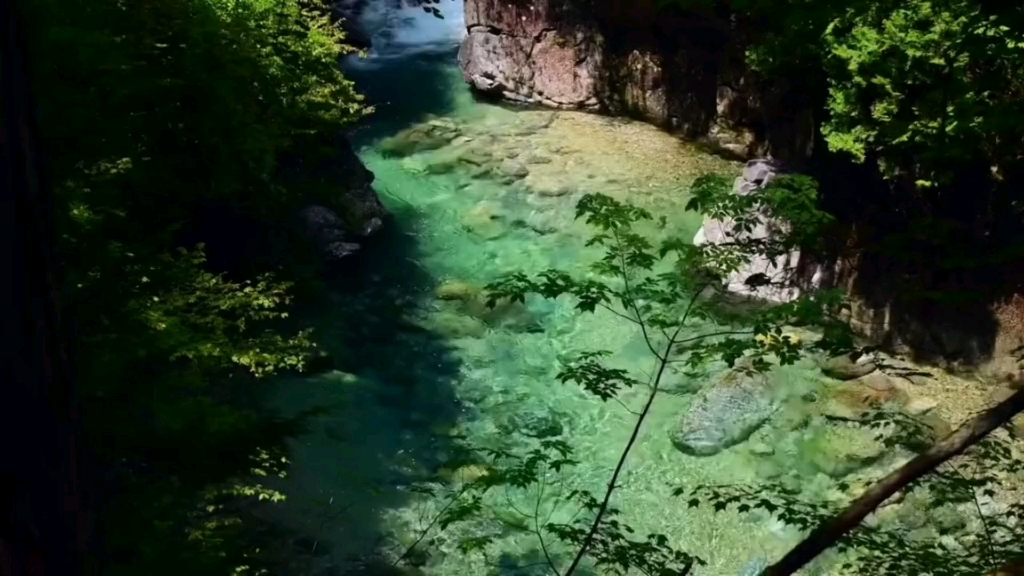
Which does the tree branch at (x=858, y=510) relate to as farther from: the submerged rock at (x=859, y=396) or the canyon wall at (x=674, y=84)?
the canyon wall at (x=674, y=84)

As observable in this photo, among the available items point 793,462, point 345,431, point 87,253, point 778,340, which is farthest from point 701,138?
point 87,253

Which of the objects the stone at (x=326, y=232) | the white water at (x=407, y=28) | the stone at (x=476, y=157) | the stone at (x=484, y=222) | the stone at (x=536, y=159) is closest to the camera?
the stone at (x=326, y=232)

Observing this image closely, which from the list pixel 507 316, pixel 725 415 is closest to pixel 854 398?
pixel 725 415

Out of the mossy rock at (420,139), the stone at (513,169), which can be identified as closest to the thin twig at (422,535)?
the stone at (513,169)

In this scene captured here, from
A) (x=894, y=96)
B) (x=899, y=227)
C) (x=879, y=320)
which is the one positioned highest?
(x=894, y=96)

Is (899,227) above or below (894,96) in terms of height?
below

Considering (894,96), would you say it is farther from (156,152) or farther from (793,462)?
(156,152)
